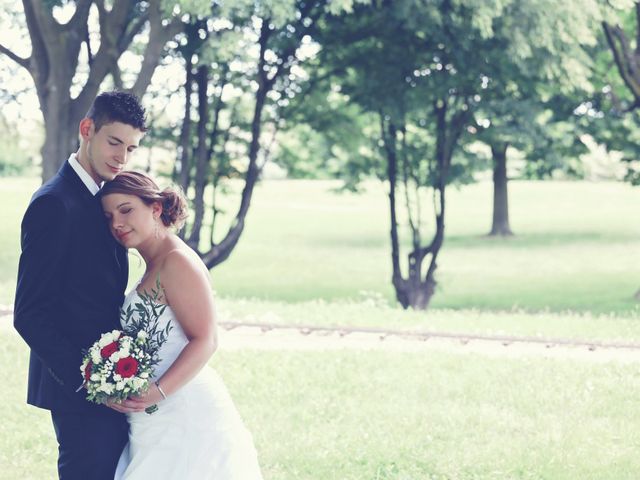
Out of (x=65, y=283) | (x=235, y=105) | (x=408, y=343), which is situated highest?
(x=235, y=105)

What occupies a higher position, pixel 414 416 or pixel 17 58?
pixel 17 58

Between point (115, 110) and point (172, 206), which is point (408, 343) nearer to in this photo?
point (172, 206)

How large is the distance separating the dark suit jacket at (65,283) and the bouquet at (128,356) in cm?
9

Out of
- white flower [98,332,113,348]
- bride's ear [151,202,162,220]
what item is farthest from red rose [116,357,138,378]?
bride's ear [151,202,162,220]

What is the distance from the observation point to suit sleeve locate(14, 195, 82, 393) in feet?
13.0

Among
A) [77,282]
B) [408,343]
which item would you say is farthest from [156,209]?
[408,343]

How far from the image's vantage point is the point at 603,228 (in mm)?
49344

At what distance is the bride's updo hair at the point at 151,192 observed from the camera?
407 centimetres

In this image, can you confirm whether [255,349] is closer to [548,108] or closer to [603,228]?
[548,108]

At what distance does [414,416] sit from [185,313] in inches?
169

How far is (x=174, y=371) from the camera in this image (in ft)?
13.5

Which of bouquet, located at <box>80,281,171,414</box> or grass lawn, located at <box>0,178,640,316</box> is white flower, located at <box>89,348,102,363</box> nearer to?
bouquet, located at <box>80,281,171,414</box>

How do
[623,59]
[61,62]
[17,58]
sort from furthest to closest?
1. [623,59]
2. [17,58]
3. [61,62]

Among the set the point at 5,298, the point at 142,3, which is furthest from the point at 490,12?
the point at 5,298
